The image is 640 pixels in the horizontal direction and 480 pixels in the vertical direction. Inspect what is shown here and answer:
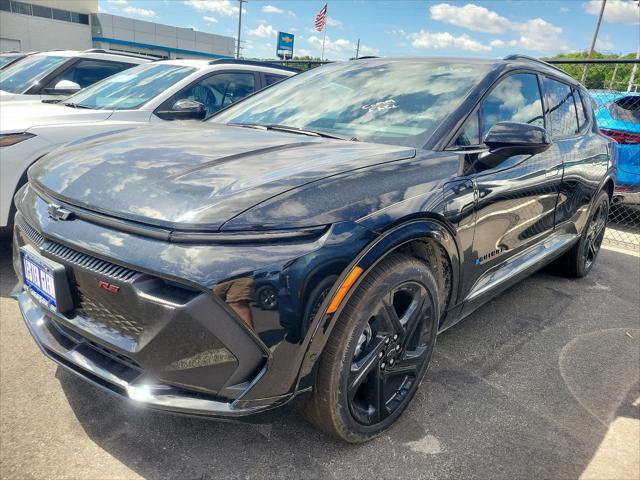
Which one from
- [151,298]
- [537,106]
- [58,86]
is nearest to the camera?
[151,298]

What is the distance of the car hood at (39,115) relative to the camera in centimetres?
356

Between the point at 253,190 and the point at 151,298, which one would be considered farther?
the point at 253,190

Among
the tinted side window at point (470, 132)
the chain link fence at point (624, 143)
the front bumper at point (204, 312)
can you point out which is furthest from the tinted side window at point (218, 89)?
the chain link fence at point (624, 143)

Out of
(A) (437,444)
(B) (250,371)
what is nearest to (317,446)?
(A) (437,444)

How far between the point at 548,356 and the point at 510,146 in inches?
56.2

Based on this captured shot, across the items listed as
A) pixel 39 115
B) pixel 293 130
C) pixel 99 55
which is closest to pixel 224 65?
pixel 39 115

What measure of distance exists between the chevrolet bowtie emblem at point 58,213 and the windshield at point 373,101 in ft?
4.12

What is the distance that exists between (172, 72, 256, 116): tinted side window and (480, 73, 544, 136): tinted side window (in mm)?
3031

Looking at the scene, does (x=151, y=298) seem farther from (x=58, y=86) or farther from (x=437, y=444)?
(x=58, y=86)

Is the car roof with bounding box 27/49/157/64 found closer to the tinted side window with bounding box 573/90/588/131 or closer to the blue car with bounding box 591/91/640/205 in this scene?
the tinted side window with bounding box 573/90/588/131

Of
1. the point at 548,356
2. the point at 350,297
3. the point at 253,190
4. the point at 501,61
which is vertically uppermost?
the point at 501,61

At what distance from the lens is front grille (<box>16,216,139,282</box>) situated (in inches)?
60.4

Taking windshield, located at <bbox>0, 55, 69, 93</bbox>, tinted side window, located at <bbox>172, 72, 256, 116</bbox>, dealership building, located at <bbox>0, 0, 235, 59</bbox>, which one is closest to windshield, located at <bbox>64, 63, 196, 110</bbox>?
tinted side window, located at <bbox>172, 72, 256, 116</bbox>

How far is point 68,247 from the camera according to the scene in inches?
66.7
